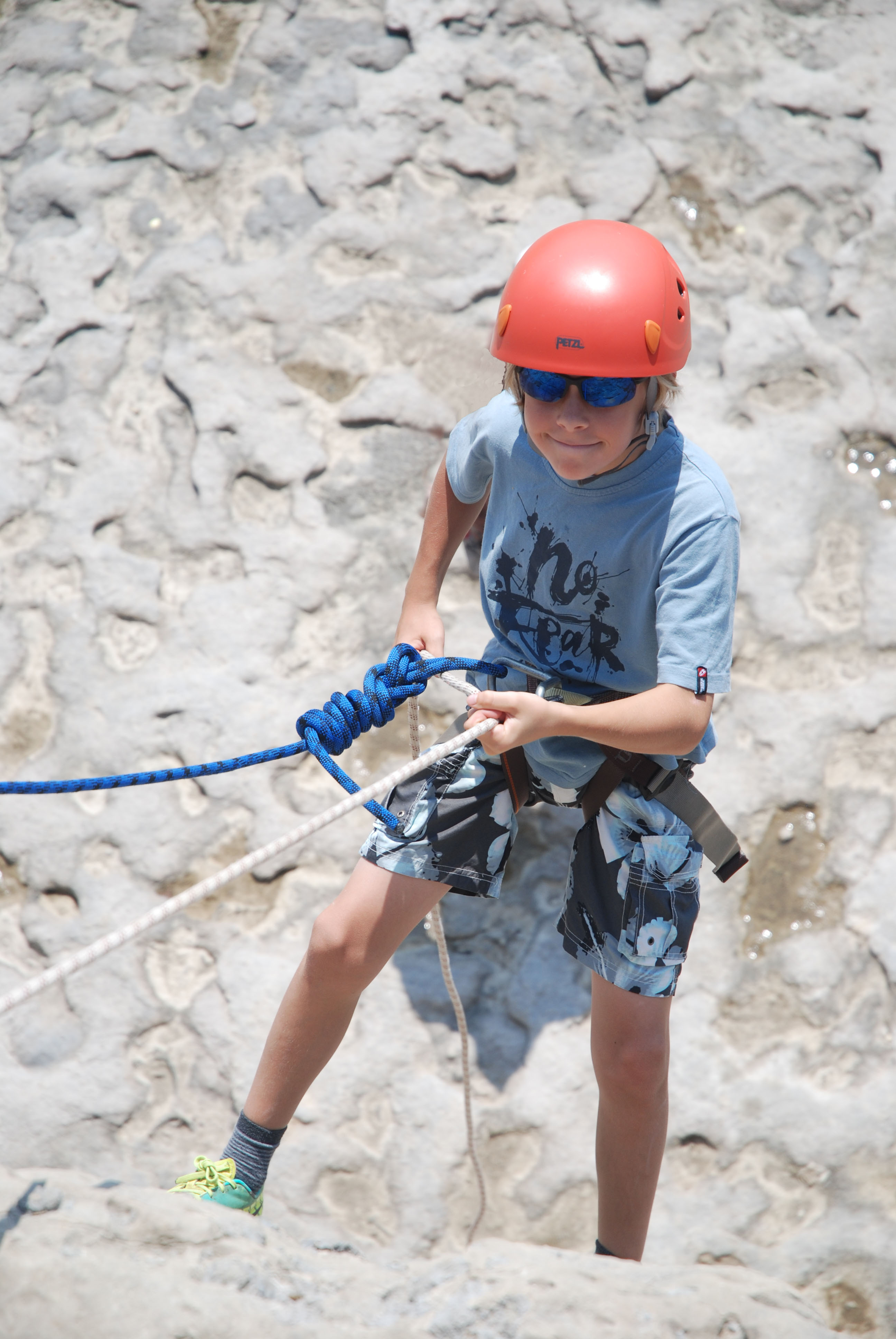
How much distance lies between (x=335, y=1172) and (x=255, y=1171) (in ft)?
1.27

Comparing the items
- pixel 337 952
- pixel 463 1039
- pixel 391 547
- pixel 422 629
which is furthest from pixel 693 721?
pixel 391 547

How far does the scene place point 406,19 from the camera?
2914mm

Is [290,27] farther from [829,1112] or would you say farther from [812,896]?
[829,1112]

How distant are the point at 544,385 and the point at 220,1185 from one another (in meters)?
1.52

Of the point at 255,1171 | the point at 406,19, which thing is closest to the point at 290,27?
the point at 406,19

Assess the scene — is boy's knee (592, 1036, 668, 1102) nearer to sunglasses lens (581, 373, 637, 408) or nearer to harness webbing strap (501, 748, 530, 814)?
harness webbing strap (501, 748, 530, 814)

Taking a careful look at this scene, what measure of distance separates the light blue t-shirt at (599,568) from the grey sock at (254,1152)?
0.85 meters

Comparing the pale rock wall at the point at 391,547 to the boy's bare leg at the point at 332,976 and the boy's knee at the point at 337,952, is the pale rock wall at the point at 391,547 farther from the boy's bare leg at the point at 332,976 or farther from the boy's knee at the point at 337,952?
the boy's knee at the point at 337,952

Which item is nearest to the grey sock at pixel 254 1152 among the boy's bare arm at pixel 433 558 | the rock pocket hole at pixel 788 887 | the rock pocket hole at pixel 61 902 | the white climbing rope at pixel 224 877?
the white climbing rope at pixel 224 877

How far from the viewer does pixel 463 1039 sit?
6.62 feet

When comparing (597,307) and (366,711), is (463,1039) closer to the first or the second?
(366,711)

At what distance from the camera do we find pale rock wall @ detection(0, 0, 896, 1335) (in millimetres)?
A: 2170

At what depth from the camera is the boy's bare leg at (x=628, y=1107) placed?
1.73m

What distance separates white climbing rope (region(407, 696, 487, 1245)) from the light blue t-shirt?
21 cm
